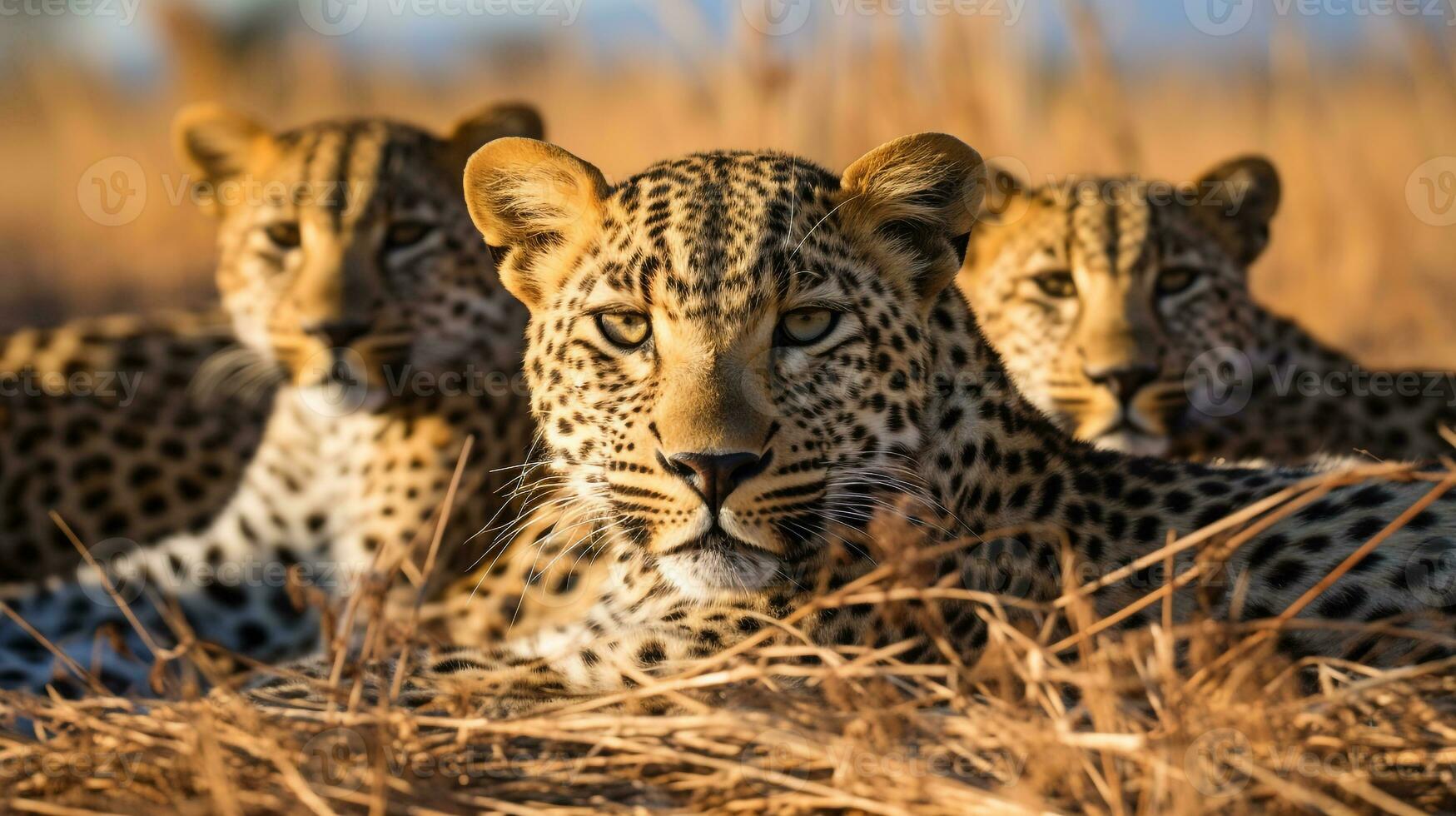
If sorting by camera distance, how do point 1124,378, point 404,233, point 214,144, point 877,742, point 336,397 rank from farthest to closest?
point 214,144, point 404,233, point 336,397, point 1124,378, point 877,742

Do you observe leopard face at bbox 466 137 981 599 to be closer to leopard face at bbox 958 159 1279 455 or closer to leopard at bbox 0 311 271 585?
leopard face at bbox 958 159 1279 455

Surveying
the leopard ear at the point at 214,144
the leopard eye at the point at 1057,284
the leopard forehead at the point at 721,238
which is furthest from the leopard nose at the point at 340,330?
the leopard eye at the point at 1057,284

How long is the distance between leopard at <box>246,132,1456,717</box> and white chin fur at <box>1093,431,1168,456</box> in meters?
1.57

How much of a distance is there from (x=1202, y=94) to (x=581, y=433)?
73.3 ft

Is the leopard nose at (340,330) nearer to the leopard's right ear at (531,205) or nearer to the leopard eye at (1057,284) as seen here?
the leopard's right ear at (531,205)

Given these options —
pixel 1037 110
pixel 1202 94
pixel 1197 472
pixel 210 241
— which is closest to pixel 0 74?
pixel 210 241

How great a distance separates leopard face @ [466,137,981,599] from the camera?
11.9ft

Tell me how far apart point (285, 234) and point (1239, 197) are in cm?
401

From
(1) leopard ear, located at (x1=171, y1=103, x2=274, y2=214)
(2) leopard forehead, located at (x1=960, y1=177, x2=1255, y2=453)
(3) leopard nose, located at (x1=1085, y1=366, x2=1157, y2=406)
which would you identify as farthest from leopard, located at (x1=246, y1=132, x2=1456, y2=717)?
(1) leopard ear, located at (x1=171, y1=103, x2=274, y2=214)

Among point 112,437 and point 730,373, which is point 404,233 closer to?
point 112,437

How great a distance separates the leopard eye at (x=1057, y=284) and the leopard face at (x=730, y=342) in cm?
217

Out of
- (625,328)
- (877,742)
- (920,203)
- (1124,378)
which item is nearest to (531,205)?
(625,328)

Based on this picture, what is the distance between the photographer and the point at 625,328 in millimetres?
4066

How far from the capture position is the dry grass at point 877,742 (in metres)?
2.98
